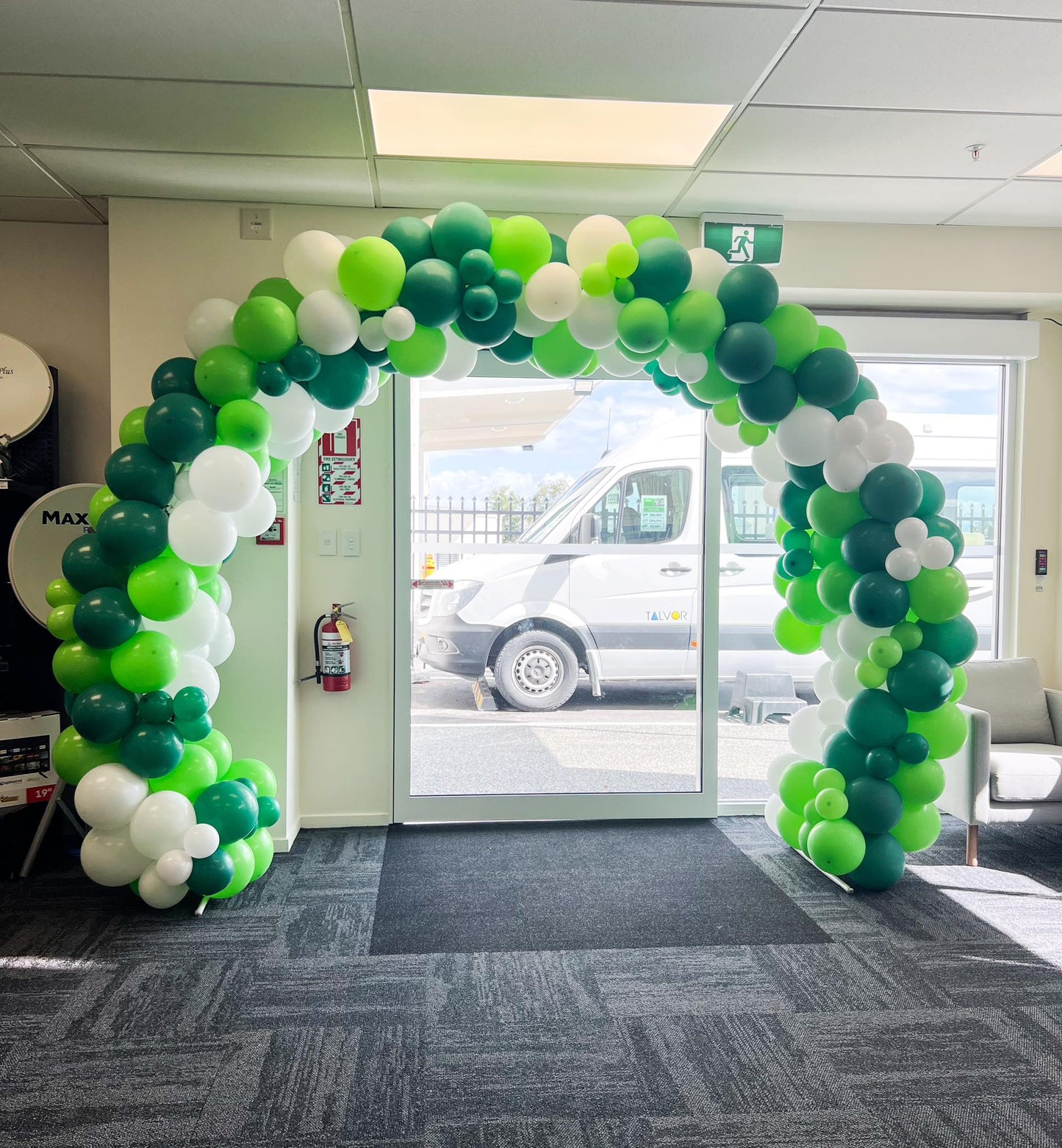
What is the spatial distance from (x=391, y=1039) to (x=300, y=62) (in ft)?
8.65

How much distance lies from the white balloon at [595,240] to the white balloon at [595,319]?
106 mm

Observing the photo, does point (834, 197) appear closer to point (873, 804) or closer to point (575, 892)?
point (873, 804)

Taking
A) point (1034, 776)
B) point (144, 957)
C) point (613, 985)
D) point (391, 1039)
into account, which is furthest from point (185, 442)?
point (1034, 776)

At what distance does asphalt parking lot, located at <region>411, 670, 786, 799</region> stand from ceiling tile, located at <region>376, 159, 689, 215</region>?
200 cm

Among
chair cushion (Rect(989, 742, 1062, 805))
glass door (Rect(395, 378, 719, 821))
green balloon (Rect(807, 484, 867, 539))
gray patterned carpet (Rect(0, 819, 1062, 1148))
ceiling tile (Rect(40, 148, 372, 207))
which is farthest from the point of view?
glass door (Rect(395, 378, 719, 821))

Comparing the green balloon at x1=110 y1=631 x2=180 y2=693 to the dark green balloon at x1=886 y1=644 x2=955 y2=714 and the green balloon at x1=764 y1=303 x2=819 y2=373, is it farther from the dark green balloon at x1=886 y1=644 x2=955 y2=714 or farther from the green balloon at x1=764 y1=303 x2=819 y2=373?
the dark green balloon at x1=886 y1=644 x2=955 y2=714

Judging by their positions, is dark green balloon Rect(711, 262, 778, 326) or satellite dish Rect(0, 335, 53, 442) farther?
satellite dish Rect(0, 335, 53, 442)

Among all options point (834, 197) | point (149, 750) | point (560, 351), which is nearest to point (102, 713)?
point (149, 750)

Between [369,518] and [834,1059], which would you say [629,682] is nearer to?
[369,518]

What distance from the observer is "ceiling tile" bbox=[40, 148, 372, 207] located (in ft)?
10.6

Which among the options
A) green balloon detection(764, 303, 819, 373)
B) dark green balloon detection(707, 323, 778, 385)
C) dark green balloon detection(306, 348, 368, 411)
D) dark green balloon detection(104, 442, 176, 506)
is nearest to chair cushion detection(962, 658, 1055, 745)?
green balloon detection(764, 303, 819, 373)

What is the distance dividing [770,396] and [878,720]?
113 cm

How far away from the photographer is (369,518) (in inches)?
154

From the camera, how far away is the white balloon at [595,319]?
9.20 feet
